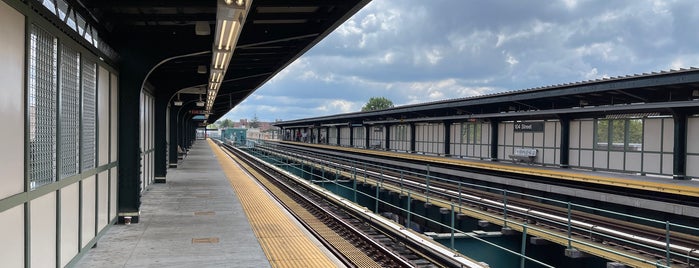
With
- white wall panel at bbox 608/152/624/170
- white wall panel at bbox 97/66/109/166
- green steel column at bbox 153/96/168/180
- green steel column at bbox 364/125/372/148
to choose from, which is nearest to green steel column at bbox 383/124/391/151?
green steel column at bbox 364/125/372/148

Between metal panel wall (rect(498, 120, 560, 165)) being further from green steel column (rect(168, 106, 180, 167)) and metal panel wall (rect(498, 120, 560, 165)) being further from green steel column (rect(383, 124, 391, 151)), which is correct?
green steel column (rect(168, 106, 180, 167))

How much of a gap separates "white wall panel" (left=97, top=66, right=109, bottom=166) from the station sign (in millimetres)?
17556

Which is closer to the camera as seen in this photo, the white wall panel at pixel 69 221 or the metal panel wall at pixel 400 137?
the white wall panel at pixel 69 221

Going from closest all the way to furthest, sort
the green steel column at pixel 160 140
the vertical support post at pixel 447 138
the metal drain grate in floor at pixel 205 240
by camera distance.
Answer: the metal drain grate in floor at pixel 205 240
the green steel column at pixel 160 140
the vertical support post at pixel 447 138

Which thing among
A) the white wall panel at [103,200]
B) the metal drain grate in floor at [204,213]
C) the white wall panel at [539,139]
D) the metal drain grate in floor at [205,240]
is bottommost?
the metal drain grate in floor at [204,213]

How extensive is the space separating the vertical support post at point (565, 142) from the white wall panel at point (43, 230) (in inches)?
709

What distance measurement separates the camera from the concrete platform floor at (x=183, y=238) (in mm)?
6816

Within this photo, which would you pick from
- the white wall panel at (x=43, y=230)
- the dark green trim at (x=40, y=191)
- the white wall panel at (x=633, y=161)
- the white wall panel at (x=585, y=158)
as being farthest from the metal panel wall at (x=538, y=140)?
the white wall panel at (x=43, y=230)

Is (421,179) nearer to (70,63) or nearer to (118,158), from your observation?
(118,158)

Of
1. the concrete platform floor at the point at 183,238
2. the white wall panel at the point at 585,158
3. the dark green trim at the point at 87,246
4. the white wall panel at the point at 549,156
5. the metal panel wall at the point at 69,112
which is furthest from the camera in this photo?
the white wall panel at the point at 549,156

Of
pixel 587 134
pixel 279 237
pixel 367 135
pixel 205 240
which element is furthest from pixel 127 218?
pixel 367 135

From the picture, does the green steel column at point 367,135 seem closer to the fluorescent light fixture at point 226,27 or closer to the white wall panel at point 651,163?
the white wall panel at point 651,163

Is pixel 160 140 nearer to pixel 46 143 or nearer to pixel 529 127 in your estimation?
pixel 46 143

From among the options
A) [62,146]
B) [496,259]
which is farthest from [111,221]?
[496,259]
